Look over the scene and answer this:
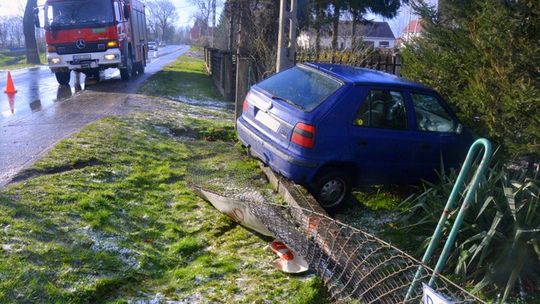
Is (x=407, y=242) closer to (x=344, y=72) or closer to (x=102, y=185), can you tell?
(x=344, y=72)

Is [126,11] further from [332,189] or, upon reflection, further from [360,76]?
[332,189]

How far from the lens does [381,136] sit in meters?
5.47

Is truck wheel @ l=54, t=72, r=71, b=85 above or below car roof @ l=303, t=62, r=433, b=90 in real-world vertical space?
below

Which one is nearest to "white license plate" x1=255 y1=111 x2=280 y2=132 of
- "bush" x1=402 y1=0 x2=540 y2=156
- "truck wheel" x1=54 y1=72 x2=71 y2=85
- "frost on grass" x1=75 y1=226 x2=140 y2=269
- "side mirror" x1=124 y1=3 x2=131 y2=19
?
"frost on grass" x1=75 y1=226 x2=140 y2=269

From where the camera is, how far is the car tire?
5.34 meters

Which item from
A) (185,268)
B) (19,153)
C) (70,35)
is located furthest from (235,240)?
(70,35)

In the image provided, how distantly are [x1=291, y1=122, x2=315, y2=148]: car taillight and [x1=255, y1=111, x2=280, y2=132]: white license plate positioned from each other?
0.42 metres

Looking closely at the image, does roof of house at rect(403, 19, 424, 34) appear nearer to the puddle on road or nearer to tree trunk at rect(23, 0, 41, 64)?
the puddle on road

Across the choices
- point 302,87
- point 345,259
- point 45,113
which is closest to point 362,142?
point 302,87

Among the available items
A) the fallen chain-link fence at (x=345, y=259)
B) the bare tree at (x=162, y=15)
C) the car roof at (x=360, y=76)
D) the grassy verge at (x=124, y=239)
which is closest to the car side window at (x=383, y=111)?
the car roof at (x=360, y=76)

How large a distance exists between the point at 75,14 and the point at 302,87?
11690 mm

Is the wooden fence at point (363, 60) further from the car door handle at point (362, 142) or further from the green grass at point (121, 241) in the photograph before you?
the car door handle at point (362, 142)

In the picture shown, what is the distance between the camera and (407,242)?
4.73 metres

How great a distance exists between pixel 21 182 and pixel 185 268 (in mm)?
2381
